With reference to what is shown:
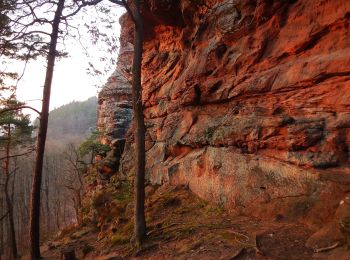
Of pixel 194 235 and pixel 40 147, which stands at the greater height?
pixel 40 147

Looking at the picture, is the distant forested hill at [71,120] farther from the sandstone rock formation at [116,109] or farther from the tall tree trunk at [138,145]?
the tall tree trunk at [138,145]

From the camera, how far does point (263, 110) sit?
7.88 meters

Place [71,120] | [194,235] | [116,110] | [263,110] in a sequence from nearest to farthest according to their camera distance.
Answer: [194,235] < [263,110] < [116,110] < [71,120]

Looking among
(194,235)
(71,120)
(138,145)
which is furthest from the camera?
(71,120)

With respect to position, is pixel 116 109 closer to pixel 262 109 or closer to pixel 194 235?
pixel 262 109

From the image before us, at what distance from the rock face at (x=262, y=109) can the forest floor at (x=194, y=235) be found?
15.1 inches

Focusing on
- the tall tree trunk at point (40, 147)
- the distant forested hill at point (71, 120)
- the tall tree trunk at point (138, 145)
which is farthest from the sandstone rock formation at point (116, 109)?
the distant forested hill at point (71, 120)

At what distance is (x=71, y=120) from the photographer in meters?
123

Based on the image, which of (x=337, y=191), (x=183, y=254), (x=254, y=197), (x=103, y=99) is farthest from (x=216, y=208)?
(x=103, y=99)

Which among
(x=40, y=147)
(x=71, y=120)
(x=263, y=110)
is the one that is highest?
(x=71, y=120)

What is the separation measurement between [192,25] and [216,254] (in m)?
9.17

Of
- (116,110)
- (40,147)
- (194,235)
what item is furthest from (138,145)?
(116,110)

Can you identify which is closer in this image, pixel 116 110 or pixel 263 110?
pixel 263 110

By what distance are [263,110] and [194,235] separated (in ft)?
11.6
